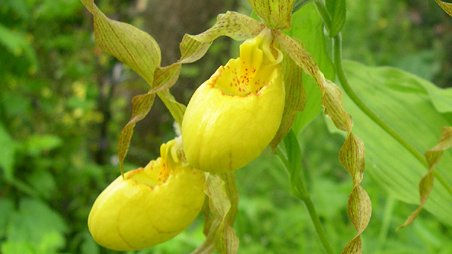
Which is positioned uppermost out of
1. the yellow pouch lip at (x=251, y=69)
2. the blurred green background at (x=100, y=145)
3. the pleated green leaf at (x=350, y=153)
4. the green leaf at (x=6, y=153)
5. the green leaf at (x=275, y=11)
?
the green leaf at (x=275, y=11)

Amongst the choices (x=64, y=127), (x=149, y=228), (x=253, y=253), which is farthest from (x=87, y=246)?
(x=64, y=127)

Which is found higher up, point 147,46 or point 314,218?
point 147,46

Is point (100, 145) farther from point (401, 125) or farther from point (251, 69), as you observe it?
point (251, 69)

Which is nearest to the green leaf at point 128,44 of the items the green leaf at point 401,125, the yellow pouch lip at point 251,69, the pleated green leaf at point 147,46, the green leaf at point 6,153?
the pleated green leaf at point 147,46

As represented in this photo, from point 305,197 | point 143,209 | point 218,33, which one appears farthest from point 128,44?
point 305,197

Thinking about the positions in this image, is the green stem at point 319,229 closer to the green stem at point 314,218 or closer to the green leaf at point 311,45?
the green stem at point 314,218

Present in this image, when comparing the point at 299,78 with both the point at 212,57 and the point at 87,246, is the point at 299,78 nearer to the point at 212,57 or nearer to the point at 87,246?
the point at 87,246
